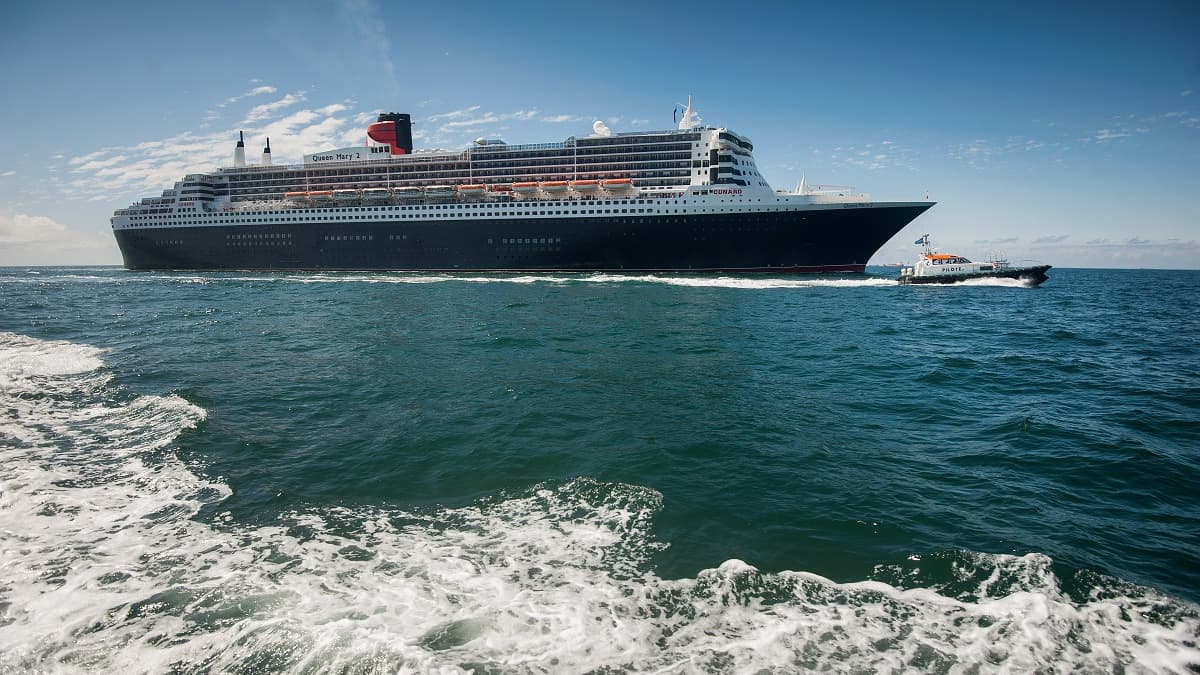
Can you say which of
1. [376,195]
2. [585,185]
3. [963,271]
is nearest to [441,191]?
[376,195]

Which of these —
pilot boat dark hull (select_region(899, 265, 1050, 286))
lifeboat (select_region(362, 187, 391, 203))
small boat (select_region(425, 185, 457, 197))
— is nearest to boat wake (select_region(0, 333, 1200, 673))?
pilot boat dark hull (select_region(899, 265, 1050, 286))

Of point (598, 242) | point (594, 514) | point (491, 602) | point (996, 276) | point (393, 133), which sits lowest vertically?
point (491, 602)

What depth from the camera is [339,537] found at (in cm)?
612

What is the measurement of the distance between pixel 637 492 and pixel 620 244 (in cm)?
4171

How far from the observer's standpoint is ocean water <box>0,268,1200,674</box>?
15.0 feet

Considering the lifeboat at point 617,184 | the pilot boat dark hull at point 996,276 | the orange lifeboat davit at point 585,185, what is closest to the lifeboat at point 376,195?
the orange lifeboat davit at point 585,185

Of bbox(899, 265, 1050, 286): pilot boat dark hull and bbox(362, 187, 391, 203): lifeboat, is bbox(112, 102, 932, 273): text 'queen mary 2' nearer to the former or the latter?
bbox(362, 187, 391, 203): lifeboat

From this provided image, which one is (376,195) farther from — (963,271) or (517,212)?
(963,271)

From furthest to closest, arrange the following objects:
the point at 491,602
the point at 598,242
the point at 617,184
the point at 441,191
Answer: the point at 441,191 → the point at 617,184 → the point at 598,242 → the point at 491,602

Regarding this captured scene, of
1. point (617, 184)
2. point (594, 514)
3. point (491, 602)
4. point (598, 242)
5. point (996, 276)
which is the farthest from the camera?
point (617, 184)

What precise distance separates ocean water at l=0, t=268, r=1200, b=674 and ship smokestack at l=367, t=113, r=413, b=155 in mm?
50797

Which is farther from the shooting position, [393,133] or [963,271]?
[393,133]

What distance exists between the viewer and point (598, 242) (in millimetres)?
47938

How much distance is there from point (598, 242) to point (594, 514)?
1679 inches
